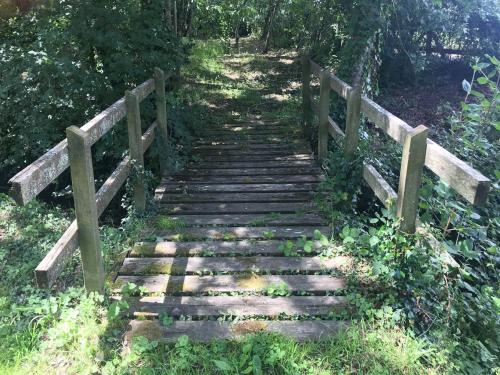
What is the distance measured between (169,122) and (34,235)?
9.03 ft

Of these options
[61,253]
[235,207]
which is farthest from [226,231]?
[61,253]

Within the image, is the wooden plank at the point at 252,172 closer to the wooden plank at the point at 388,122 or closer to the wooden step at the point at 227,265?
the wooden plank at the point at 388,122

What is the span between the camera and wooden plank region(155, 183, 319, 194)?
5.66m

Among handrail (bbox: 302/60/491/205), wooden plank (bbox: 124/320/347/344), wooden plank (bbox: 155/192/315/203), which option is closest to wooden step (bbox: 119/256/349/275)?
wooden plank (bbox: 124/320/347/344)

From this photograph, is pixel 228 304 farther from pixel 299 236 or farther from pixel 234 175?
pixel 234 175

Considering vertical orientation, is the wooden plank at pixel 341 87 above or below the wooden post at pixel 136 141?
above

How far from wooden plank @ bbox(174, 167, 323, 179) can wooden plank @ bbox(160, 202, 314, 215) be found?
982 mm

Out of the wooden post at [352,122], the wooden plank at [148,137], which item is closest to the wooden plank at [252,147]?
the wooden plank at [148,137]

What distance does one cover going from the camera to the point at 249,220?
4.86 metres

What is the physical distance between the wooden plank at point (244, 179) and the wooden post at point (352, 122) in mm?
911

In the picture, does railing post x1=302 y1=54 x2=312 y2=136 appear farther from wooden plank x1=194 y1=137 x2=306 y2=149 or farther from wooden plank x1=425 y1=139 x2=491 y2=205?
wooden plank x1=425 y1=139 x2=491 y2=205

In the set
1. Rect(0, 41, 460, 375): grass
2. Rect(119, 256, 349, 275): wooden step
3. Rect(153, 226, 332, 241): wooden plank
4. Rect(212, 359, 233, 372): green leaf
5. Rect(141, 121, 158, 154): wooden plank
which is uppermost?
Rect(141, 121, 158, 154): wooden plank

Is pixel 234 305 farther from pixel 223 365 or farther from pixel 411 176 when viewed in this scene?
pixel 411 176

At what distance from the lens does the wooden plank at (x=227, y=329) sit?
306 cm
